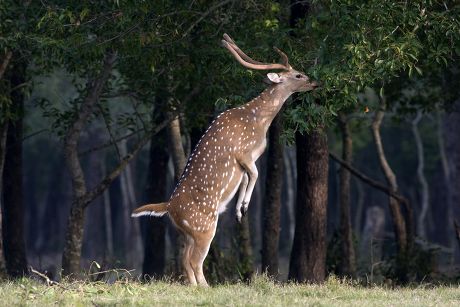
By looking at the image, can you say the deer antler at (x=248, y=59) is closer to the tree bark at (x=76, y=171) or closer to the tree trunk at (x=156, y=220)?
the tree bark at (x=76, y=171)

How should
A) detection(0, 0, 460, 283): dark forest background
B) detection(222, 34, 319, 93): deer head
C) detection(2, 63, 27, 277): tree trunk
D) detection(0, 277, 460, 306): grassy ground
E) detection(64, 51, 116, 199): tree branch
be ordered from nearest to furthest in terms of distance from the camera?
detection(0, 277, 460, 306): grassy ground < detection(0, 0, 460, 283): dark forest background < detection(222, 34, 319, 93): deer head < detection(64, 51, 116, 199): tree branch < detection(2, 63, 27, 277): tree trunk

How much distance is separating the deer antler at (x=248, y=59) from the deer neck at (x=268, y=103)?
0.30 metres

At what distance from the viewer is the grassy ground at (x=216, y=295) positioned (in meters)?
11.8

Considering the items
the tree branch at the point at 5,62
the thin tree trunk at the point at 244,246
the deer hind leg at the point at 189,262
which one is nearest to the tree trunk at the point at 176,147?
the thin tree trunk at the point at 244,246

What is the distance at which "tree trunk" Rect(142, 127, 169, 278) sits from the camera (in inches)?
898

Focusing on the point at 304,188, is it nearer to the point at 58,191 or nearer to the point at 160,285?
the point at 160,285

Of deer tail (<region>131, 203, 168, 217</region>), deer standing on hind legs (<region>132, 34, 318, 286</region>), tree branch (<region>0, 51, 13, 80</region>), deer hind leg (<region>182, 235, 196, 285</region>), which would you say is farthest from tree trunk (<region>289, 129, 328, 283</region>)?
tree branch (<region>0, 51, 13, 80</region>)

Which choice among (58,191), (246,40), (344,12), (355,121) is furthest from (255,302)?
(58,191)

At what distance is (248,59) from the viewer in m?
15.7

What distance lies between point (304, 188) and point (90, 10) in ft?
13.6

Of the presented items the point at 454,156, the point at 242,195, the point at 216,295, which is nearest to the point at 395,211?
the point at 454,156

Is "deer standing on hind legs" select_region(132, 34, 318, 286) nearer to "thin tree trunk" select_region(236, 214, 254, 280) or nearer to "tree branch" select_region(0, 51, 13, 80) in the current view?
"tree branch" select_region(0, 51, 13, 80)

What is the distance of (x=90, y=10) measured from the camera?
1688 centimetres

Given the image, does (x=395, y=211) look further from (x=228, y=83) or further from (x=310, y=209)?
(x=228, y=83)
